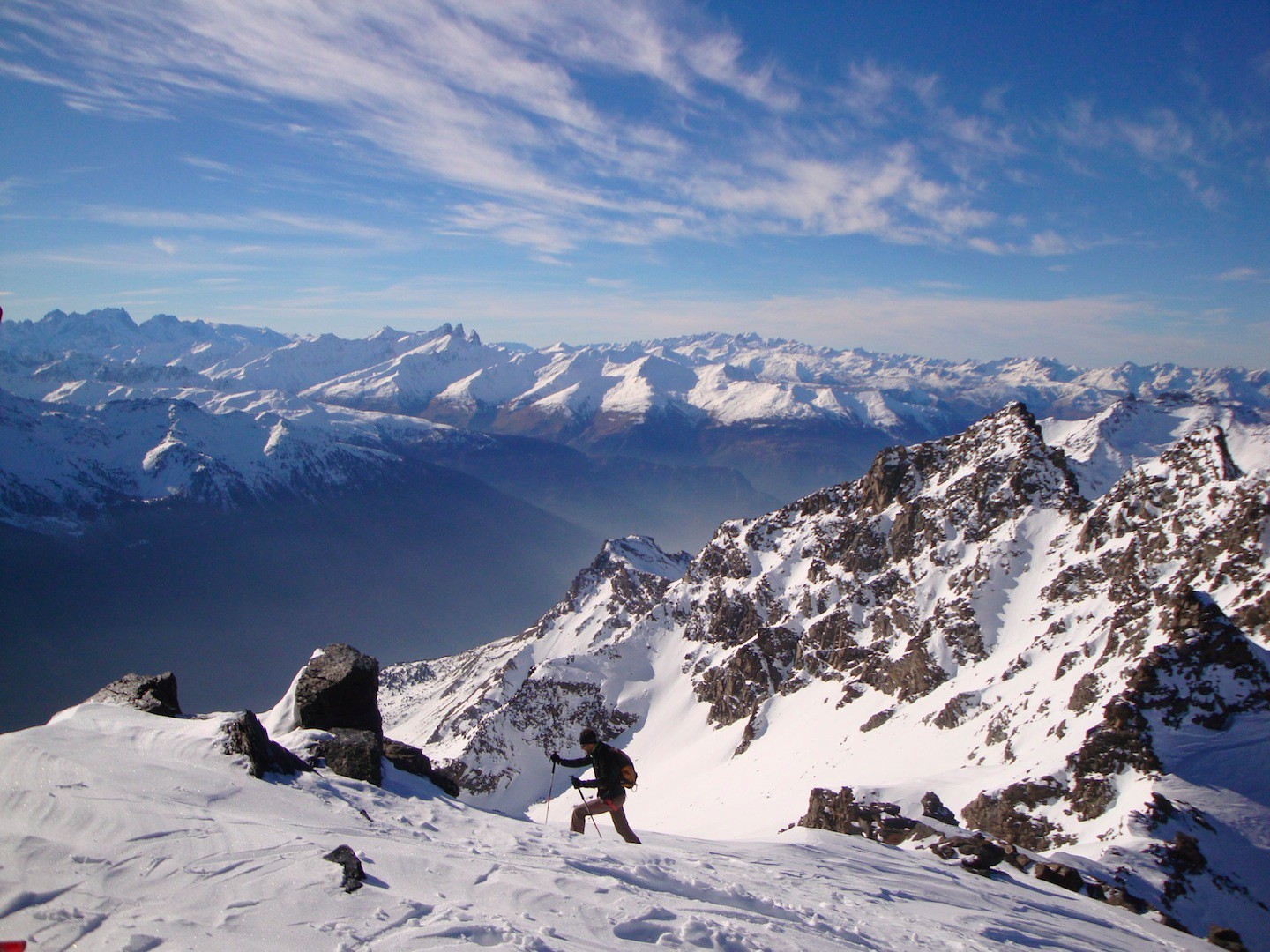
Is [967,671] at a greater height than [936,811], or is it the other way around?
[936,811]

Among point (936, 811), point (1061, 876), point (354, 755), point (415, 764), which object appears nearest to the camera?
point (354, 755)

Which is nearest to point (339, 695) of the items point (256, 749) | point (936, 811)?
point (256, 749)

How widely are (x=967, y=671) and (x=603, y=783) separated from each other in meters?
95.0

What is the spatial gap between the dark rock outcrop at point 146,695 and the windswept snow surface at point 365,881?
4.45ft

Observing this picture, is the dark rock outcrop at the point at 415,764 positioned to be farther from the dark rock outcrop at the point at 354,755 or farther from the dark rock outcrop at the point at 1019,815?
the dark rock outcrop at the point at 1019,815

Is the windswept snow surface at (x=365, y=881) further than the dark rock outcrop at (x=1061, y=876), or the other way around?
the dark rock outcrop at (x=1061, y=876)

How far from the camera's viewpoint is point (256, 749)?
17562 mm

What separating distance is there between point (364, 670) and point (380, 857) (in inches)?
518

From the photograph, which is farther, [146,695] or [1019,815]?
[1019,815]

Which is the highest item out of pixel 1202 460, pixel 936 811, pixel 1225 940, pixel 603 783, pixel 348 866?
pixel 1202 460

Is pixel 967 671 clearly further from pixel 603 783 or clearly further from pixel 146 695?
pixel 146 695

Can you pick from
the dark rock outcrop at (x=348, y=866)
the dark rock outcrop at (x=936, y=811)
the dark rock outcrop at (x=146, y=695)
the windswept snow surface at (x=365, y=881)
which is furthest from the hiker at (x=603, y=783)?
the dark rock outcrop at (x=936, y=811)

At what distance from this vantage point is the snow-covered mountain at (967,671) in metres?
48.4

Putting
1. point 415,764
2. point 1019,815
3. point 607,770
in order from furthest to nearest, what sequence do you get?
point 1019,815, point 415,764, point 607,770
